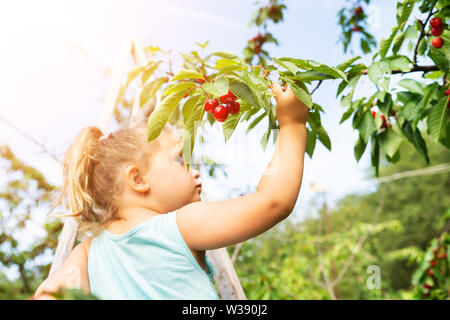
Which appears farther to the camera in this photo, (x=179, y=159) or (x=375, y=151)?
(x=375, y=151)

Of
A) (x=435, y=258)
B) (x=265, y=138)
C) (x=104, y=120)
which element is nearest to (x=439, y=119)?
(x=265, y=138)

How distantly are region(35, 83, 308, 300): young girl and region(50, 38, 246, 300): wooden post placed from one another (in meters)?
0.19

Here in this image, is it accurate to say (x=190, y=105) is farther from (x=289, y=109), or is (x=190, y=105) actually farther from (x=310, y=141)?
(x=310, y=141)

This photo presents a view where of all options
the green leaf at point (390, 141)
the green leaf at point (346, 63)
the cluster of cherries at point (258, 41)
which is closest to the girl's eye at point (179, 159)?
the green leaf at point (346, 63)

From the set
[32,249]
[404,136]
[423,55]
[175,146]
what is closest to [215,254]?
[175,146]

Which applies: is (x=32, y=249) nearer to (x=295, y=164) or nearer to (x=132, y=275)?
(x=132, y=275)

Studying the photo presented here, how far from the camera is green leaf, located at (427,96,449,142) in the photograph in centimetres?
109

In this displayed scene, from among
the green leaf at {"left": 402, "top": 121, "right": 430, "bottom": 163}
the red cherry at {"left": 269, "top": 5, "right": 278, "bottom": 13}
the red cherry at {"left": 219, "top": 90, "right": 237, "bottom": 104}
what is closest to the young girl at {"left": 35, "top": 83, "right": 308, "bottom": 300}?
the red cherry at {"left": 219, "top": 90, "right": 237, "bottom": 104}

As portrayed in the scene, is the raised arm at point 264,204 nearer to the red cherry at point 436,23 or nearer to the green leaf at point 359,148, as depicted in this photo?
the green leaf at point 359,148

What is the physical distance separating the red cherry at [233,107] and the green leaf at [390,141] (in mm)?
752

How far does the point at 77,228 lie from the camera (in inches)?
43.2

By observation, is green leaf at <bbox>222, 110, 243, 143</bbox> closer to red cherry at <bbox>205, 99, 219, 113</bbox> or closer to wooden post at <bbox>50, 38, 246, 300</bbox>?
red cherry at <bbox>205, 99, 219, 113</bbox>

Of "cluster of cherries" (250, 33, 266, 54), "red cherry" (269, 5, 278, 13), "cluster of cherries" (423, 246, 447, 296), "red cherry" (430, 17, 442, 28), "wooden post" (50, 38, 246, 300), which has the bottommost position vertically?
"cluster of cherries" (423, 246, 447, 296)

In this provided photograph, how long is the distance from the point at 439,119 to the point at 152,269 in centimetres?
98
